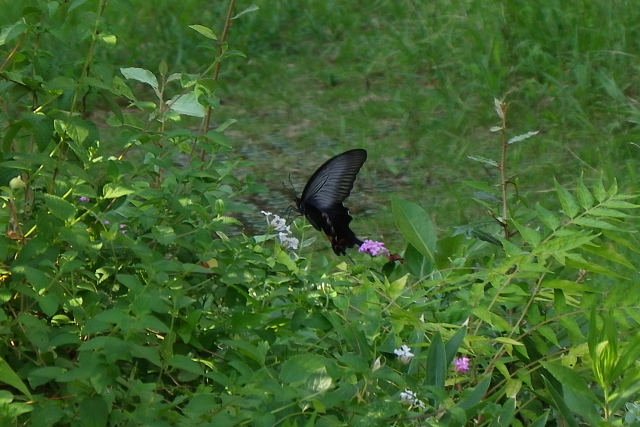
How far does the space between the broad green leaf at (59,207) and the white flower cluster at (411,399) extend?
0.70m

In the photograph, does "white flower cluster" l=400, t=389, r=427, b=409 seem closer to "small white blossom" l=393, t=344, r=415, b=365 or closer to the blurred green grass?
"small white blossom" l=393, t=344, r=415, b=365

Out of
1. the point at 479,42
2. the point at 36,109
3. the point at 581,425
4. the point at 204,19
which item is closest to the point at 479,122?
the point at 479,42

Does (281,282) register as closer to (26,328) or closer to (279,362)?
(279,362)

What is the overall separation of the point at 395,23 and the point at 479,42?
758 millimetres

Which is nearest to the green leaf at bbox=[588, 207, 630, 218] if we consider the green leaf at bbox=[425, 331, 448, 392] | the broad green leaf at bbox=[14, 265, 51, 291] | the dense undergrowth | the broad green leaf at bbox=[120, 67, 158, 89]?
the dense undergrowth

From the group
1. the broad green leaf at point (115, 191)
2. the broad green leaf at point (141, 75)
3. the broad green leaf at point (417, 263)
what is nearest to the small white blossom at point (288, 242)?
the broad green leaf at point (417, 263)

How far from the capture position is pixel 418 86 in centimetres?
588

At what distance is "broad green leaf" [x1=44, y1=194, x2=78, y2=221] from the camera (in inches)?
80.9

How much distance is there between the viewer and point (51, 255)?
2.13 metres

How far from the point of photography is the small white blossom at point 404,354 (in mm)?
2207

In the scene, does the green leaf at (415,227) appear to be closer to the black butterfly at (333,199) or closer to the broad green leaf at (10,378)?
the black butterfly at (333,199)

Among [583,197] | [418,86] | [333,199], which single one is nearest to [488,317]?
[583,197]

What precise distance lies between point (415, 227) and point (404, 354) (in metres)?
0.62

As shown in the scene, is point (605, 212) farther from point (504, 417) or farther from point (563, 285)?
point (504, 417)
